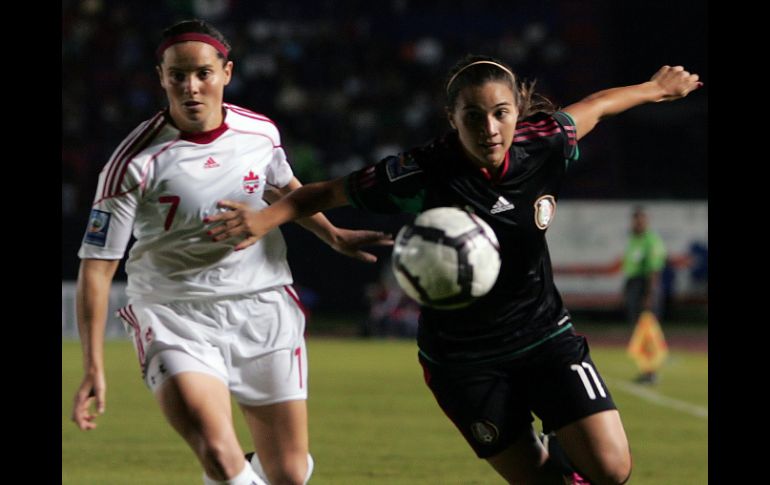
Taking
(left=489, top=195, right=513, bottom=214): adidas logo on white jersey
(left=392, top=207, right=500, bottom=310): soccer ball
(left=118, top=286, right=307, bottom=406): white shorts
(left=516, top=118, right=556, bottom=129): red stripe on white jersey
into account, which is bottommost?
(left=118, top=286, right=307, bottom=406): white shorts

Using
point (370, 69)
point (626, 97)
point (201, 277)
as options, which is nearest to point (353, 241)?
point (201, 277)

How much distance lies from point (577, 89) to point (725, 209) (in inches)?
716

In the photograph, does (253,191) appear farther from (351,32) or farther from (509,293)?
(351,32)

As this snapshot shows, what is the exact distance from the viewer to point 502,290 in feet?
16.5

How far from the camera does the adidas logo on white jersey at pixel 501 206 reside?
4.99m

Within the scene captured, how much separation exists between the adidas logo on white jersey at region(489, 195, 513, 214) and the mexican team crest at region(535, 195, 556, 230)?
0.13 m

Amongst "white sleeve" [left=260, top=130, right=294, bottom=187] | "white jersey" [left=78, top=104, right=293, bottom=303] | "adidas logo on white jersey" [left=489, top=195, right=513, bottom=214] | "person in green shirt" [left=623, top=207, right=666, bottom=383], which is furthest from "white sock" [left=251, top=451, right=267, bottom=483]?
"person in green shirt" [left=623, top=207, right=666, bottom=383]

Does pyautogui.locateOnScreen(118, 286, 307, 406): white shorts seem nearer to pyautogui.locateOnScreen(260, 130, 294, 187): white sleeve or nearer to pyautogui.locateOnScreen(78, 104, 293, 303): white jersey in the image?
pyautogui.locateOnScreen(78, 104, 293, 303): white jersey

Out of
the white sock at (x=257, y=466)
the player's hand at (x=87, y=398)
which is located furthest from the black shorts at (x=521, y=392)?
the player's hand at (x=87, y=398)

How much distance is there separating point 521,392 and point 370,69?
19.2 metres

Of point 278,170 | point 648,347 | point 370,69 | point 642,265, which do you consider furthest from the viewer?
point 370,69

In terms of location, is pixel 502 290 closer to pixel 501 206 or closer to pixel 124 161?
pixel 501 206

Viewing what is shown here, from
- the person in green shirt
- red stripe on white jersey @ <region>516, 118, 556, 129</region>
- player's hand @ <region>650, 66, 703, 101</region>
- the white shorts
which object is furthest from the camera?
the person in green shirt

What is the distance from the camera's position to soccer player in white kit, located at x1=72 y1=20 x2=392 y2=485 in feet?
16.2
